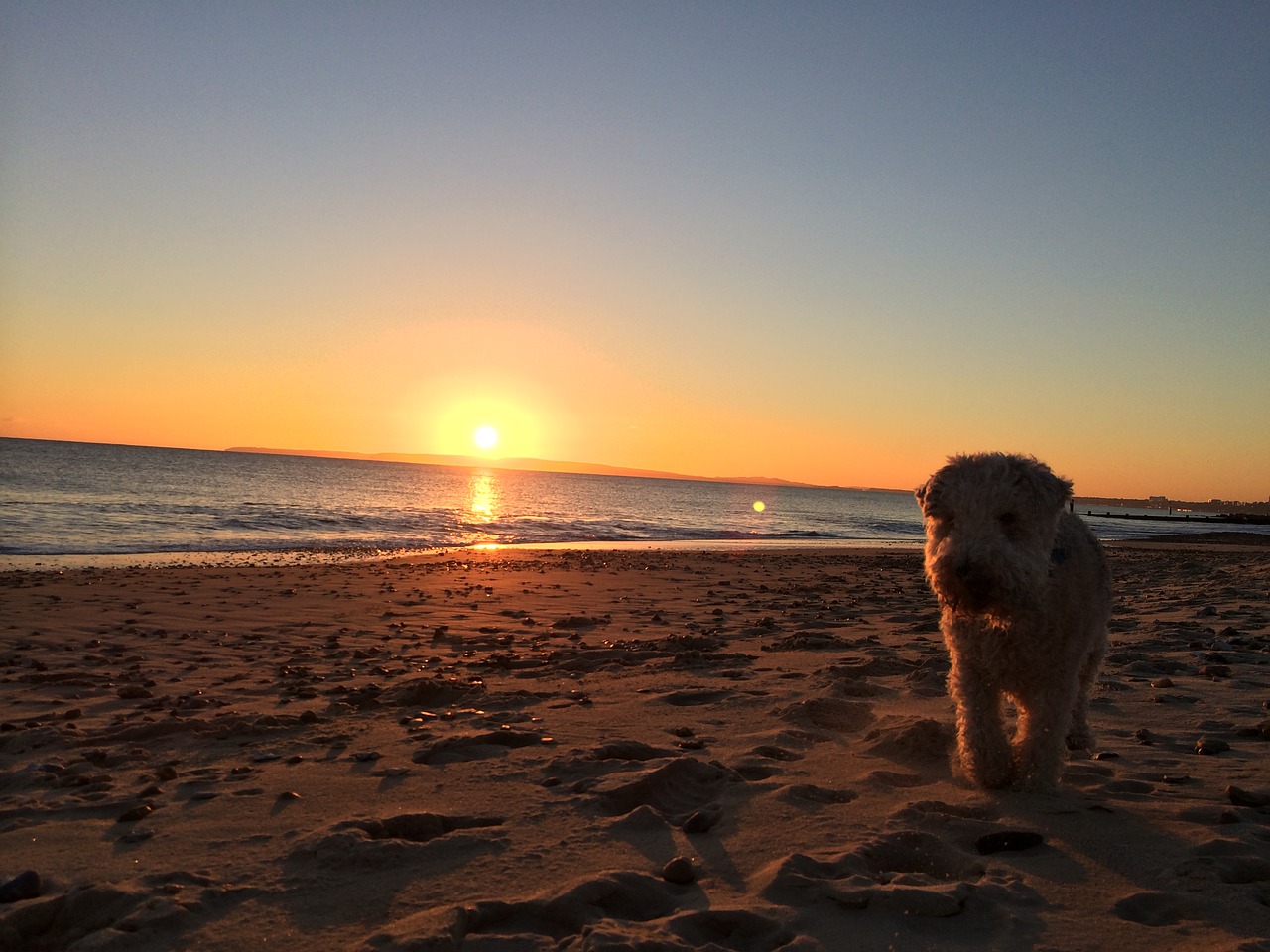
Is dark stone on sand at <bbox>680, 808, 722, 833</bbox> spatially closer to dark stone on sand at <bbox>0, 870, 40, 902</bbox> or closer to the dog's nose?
the dog's nose

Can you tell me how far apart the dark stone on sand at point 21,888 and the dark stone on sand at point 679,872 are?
7.01 feet

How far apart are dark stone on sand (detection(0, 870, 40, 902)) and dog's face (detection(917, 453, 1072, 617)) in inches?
143

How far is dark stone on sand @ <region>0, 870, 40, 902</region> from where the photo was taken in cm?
269

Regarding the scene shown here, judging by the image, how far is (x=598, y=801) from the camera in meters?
3.65

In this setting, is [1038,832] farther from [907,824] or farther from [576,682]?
[576,682]

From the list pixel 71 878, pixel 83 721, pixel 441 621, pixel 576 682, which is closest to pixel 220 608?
pixel 441 621

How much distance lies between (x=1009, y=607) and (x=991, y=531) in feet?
1.14

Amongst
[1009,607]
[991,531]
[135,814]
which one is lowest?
[135,814]

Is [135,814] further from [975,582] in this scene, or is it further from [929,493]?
[929,493]

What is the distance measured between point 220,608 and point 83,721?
17.7ft

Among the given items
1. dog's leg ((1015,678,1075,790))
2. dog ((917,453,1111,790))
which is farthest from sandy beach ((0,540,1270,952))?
dog ((917,453,1111,790))

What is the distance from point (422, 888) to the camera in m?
2.82

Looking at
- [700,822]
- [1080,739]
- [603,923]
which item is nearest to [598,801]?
[700,822]

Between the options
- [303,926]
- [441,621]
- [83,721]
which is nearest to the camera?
[303,926]
